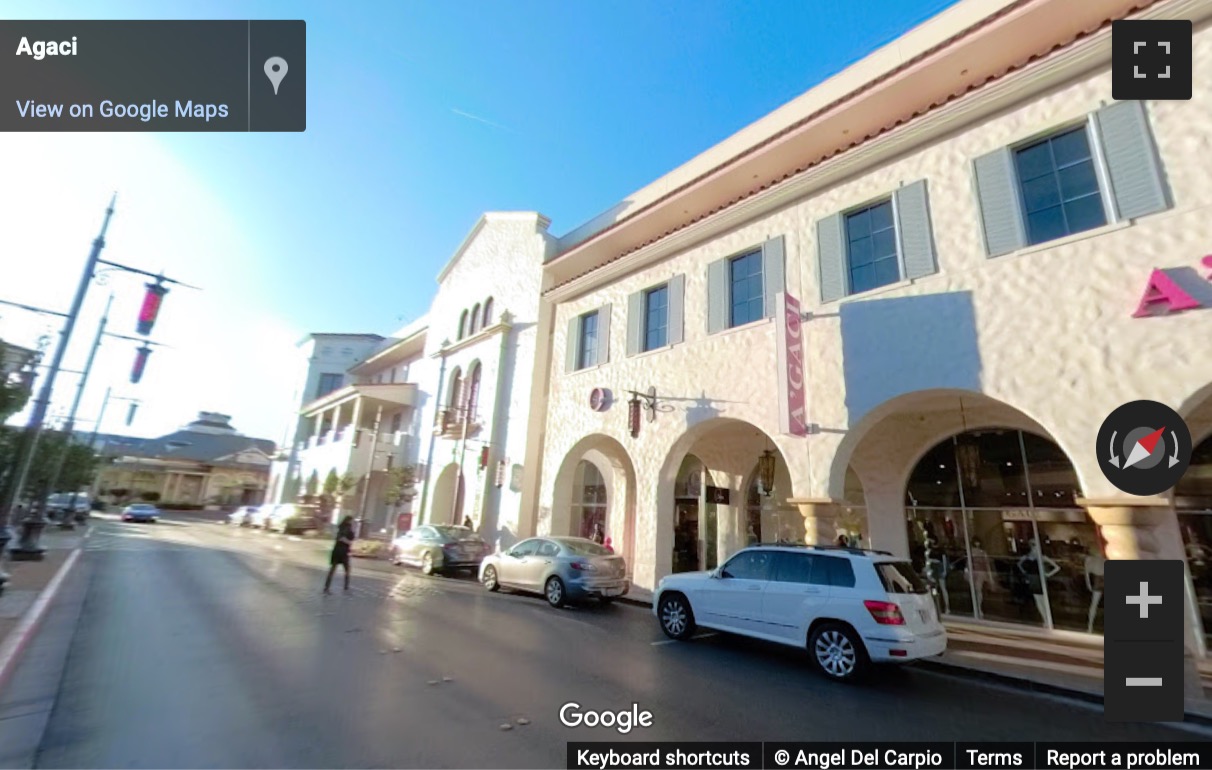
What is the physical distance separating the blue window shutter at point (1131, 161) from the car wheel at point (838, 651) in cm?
685

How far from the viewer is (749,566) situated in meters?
8.31

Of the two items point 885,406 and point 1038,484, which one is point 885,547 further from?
point 885,406

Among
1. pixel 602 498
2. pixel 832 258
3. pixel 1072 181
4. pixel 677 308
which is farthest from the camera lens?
pixel 602 498

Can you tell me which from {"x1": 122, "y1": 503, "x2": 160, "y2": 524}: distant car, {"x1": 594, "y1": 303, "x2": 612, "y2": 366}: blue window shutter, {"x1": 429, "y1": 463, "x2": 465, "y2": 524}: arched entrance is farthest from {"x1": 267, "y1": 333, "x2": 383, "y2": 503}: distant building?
{"x1": 594, "y1": 303, "x2": 612, "y2": 366}: blue window shutter

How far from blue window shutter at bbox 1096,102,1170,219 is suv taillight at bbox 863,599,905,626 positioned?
6.23 m

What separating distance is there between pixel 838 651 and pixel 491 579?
9.16 meters

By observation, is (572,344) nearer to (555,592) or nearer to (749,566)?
(555,592)

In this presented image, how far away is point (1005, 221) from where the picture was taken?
8383mm

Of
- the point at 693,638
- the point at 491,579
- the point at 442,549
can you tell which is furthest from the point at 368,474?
the point at 693,638

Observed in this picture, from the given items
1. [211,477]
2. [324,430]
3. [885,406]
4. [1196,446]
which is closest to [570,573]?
[885,406]

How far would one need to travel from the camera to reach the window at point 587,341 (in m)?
16.2

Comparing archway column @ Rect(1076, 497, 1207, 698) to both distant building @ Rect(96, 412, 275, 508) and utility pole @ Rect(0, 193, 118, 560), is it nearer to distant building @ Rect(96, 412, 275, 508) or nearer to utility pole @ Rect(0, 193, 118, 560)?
utility pole @ Rect(0, 193, 118, 560)

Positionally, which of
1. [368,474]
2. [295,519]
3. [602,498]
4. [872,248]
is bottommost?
[295,519]

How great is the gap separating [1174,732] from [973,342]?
5.14 metres
